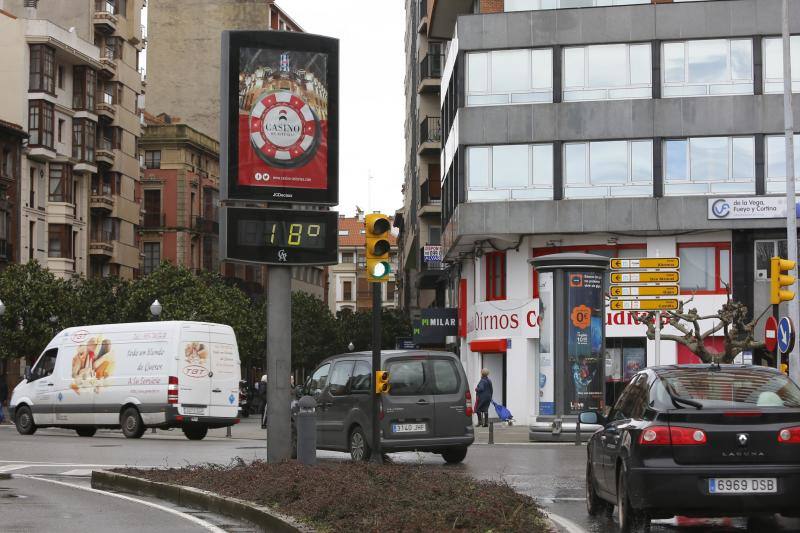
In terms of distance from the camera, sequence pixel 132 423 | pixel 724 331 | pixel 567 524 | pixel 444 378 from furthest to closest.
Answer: pixel 724 331 → pixel 132 423 → pixel 444 378 → pixel 567 524

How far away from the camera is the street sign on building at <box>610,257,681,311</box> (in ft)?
96.8

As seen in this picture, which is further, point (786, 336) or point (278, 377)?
point (786, 336)

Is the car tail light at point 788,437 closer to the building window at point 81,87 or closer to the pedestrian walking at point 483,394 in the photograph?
the pedestrian walking at point 483,394

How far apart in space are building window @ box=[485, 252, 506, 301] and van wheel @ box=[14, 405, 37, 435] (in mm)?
17884

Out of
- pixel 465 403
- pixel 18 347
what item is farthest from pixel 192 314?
pixel 465 403

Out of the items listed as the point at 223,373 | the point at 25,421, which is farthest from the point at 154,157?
the point at 223,373

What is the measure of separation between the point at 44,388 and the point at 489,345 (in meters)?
17.7

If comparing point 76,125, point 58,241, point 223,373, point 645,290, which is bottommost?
point 223,373

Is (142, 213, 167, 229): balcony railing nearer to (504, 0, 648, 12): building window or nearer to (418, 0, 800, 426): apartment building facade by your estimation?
(418, 0, 800, 426): apartment building facade

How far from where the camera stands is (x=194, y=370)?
3244 centimetres

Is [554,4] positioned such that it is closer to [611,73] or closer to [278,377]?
[611,73]

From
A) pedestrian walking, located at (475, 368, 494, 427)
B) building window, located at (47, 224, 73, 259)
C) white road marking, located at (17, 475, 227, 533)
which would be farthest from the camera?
building window, located at (47, 224, 73, 259)

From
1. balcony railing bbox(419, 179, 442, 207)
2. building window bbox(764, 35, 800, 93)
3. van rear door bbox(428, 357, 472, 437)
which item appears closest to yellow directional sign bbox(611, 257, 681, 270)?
van rear door bbox(428, 357, 472, 437)

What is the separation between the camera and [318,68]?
18234 mm
